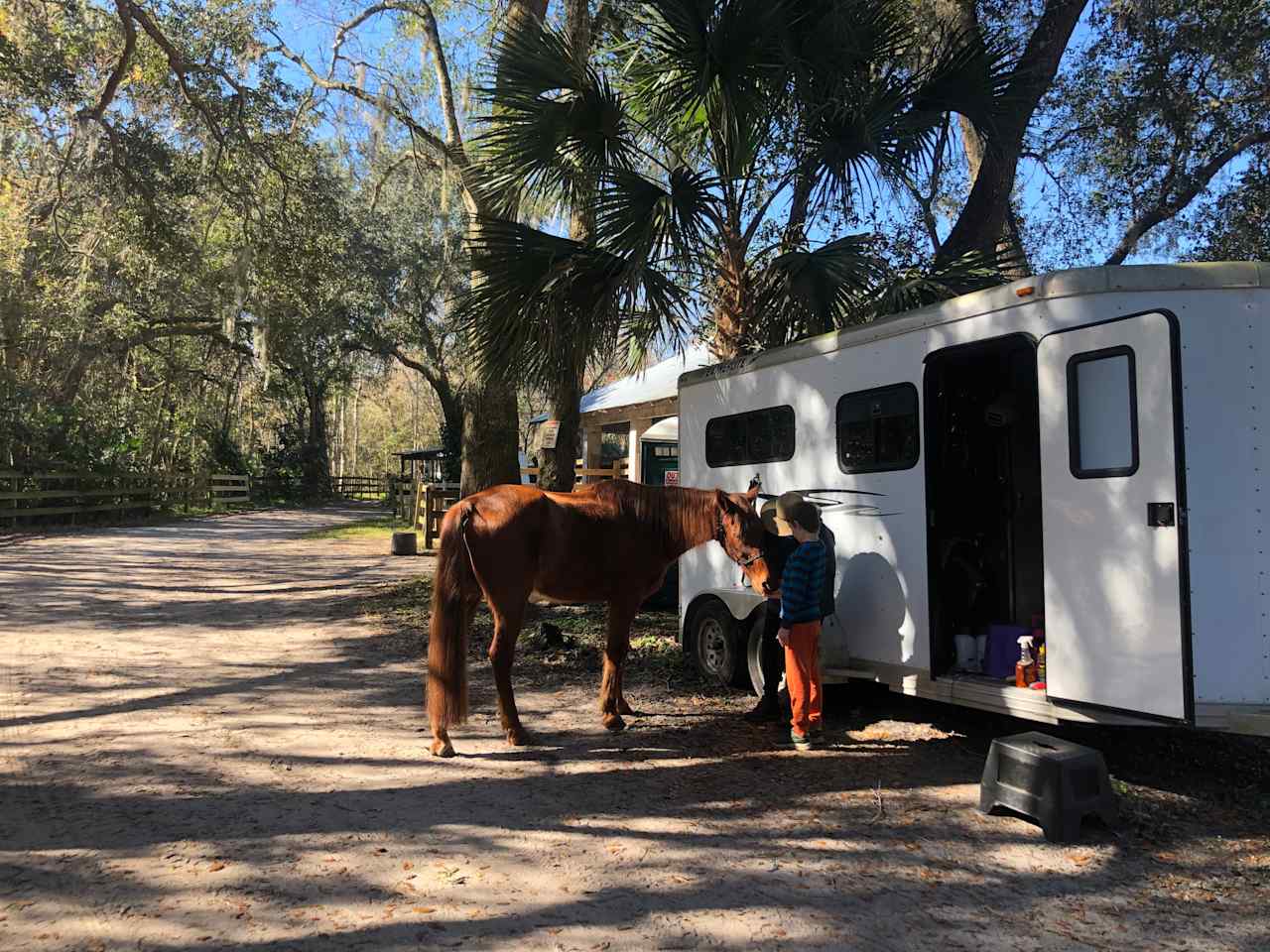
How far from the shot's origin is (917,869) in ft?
12.2

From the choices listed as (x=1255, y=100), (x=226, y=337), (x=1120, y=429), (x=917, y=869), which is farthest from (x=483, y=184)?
(x=226, y=337)

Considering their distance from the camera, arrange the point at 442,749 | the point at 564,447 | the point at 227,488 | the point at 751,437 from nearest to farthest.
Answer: the point at 442,749 < the point at 751,437 < the point at 564,447 < the point at 227,488

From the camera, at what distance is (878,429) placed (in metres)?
5.58

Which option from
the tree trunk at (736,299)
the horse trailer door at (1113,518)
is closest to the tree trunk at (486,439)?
the tree trunk at (736,299)

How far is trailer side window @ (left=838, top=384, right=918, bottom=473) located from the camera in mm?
5332

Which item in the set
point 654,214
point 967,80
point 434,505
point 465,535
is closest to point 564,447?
point 654,214

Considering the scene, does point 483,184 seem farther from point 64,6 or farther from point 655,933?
point 64,6

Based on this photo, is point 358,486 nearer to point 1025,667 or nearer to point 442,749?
point 442,749

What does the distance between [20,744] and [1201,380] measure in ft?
22.5

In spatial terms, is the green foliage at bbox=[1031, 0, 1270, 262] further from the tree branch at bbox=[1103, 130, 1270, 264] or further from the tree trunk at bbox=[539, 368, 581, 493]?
the tree trunk at bbox=[539, 368, 581, 493]

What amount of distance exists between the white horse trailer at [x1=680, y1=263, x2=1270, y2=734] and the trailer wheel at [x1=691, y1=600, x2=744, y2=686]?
468 mm

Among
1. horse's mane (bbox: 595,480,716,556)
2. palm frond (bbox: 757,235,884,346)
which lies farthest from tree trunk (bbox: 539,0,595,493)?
horse's mane (bbox: 595,480,716,556)

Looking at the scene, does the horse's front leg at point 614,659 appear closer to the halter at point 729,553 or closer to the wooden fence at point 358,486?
the halter at point 729,553

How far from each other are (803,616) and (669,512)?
1179mm
